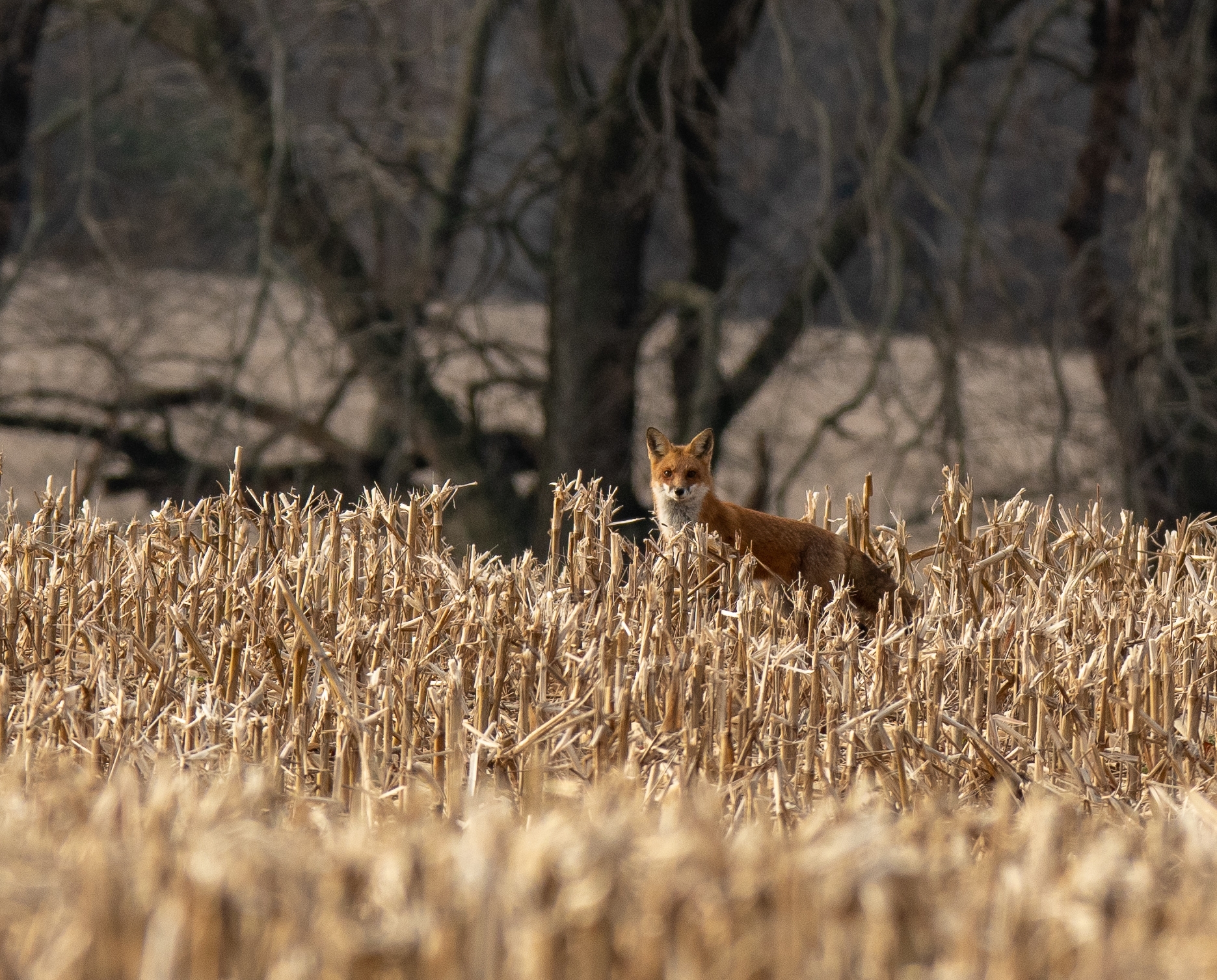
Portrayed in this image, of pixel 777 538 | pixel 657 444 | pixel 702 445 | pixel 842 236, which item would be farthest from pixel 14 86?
pixel 777 538

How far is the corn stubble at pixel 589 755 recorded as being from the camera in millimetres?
1849

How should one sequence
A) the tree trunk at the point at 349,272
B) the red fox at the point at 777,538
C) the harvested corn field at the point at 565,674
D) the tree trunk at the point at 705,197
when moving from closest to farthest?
the harvested corn field at the point at 565,674
the red fox at the point at 777,538
the tree trunk at the point at 705,197
the tree trunk at the point at 349,272

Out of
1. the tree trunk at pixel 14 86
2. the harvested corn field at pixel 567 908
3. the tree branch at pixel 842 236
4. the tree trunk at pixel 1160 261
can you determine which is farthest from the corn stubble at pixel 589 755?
the tree trunk at pixel 14 86

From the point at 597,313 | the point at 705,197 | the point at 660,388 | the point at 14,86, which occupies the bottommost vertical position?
the point at 660,388

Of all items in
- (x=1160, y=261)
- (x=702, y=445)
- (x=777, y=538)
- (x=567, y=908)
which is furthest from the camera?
(x=1160, y=261)

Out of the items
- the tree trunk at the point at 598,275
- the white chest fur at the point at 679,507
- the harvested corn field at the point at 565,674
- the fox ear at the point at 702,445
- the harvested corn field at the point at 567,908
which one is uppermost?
the tree trunk at the point at 598,275

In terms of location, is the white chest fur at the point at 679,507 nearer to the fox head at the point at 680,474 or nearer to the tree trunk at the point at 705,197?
the fox head at the point at 680,474

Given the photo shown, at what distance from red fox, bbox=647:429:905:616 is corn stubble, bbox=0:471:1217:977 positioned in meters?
0.17

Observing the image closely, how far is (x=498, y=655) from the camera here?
4125 millimetres

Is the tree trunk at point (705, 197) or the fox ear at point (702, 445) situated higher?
the tree trunk at point (705, 197)

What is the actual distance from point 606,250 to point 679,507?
743cm

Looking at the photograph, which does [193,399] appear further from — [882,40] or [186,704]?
[186,704]

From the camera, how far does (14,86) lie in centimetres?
1337

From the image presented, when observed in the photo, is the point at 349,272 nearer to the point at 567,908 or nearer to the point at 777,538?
the point at 777,538
